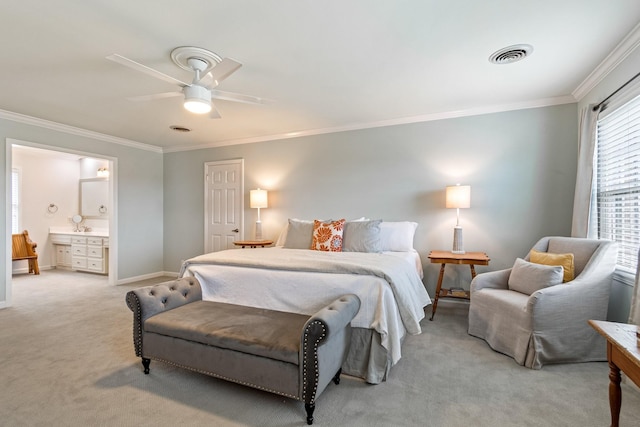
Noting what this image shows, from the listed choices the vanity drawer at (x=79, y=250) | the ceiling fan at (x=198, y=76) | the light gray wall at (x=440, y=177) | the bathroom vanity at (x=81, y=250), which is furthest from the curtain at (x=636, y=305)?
the vanity drawer at (x=79, y=250)

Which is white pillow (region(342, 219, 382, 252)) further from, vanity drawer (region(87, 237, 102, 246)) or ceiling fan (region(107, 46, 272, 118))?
vanity drawer (region(87, 237, 102, 246))

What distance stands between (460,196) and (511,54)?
4.84 ft

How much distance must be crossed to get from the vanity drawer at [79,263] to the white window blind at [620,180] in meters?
8.12

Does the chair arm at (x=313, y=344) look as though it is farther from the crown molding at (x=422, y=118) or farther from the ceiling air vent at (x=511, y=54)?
the crown molding at (x=422, y=118)

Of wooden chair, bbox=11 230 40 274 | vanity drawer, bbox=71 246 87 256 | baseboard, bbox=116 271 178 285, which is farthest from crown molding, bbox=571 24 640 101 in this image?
wooden chair, bbox=11 230 40 274

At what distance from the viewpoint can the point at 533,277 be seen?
8.61ft

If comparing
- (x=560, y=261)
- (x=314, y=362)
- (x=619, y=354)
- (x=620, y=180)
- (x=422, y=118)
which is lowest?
(x=314, y=362)

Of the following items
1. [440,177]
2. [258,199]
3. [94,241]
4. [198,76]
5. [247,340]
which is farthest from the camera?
[94,241]

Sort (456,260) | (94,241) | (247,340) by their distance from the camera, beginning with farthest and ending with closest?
(94,241)
(456,260)
(247,340)

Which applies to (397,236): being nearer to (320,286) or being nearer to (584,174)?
(320,286)

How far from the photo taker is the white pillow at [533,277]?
249 centimetres

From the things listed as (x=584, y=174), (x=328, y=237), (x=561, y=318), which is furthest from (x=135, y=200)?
(x=584, y=174)

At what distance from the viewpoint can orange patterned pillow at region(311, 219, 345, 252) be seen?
139 inches

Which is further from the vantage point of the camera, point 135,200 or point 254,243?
point 135,200
